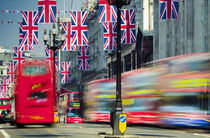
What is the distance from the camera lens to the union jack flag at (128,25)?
146ft

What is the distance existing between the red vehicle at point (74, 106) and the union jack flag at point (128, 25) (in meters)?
18.4

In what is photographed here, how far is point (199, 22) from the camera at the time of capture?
4728 centimetres

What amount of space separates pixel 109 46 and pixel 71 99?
18767 mm

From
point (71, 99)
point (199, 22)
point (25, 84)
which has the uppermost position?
point (199, 22)

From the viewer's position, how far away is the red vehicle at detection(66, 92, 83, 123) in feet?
212

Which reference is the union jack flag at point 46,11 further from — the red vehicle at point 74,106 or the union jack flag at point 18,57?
the red vehicle at point 74,106

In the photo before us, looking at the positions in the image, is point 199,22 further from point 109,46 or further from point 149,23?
point 149,23

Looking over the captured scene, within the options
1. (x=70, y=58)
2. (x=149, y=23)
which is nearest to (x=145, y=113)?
(x=149, y=23)

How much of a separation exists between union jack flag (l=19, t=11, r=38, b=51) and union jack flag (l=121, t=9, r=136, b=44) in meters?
7.98

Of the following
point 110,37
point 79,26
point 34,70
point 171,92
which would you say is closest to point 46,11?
point 79,26

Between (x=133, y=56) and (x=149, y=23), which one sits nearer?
(x=149, y=23)

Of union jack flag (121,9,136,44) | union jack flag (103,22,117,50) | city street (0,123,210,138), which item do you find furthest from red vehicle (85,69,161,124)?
union jack flag (121,9,136,44)

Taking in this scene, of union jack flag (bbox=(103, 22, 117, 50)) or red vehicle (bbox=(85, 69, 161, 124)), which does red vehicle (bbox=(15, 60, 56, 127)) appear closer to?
red vehicle (bbox=(85, 69, 161, 124))

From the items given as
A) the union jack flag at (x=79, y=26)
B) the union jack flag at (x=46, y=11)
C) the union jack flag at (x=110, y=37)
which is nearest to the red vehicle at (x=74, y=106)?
the union jack flag at (x=110, y=37)
